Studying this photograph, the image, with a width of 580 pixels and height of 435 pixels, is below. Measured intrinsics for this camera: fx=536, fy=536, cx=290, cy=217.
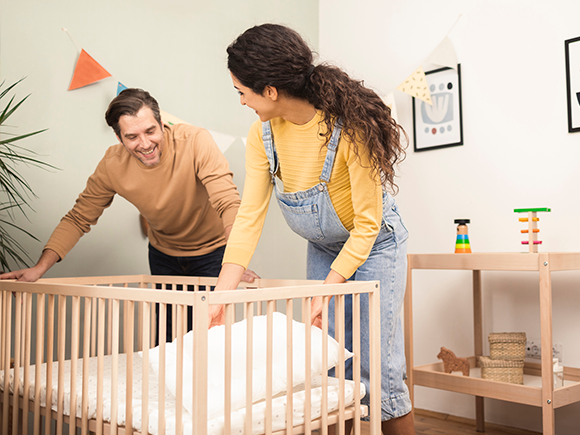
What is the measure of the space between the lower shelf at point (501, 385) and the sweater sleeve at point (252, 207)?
0.99m

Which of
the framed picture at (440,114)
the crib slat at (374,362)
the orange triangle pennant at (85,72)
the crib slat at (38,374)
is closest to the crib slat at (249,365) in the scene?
the crib slat at (374,362)

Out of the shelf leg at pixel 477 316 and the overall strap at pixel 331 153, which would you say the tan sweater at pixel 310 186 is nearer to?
the overall strap at pixel 331 153

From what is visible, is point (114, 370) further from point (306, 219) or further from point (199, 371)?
point (306, 219)

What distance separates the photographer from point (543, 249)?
2.03 meters

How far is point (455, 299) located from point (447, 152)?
0.63 metres

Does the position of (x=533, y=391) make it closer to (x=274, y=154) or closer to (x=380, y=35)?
(x=274, y=154)

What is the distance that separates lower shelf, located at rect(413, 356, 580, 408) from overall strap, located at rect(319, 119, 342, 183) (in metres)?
1.00

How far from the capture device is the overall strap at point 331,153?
1114 mm

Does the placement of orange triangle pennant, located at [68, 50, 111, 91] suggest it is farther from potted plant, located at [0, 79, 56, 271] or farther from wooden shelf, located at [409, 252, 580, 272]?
wooden shelf, located at [409, 252, 580, 272]

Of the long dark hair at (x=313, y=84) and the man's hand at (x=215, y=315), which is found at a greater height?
the long dark hair at (x=313, y=84)

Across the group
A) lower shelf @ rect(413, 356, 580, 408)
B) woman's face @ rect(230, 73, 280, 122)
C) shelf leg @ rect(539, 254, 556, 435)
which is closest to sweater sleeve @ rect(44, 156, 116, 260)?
woman's face @ rect(230, 73, 280, 122)

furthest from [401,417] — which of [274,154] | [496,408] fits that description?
[496,408]

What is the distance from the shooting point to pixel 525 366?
1995 millimetres

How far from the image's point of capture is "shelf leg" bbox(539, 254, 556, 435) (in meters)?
1.57
